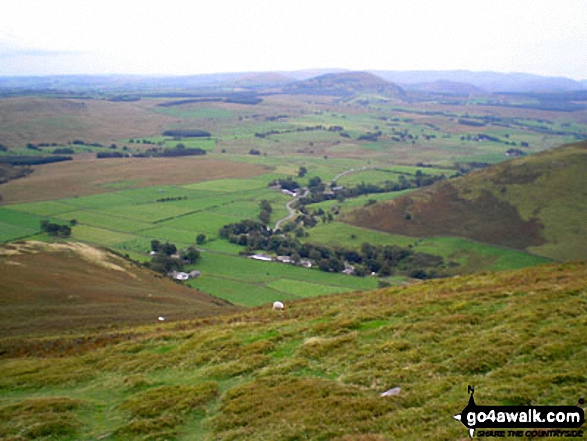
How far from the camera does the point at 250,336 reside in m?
31.5

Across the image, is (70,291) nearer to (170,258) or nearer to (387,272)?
(170,258)

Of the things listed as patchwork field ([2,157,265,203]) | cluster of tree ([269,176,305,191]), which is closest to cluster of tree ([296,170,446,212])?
cluster of tree ([269,176,305,191])

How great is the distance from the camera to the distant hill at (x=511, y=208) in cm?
11788

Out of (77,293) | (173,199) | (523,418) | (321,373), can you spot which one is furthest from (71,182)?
(523,418)

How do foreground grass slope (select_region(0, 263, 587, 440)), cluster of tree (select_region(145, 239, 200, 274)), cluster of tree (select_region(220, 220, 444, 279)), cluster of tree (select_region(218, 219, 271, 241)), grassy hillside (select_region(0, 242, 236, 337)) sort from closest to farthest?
foreground grass slope (select_region(0, 263, 587, 440))
grassy hillside (select_region(0, 242, 236, 337))
cluster of tree (select_region(145, 239, 200, 274))
cluster of tree (select_region(220, 220, 444, 279))
cluster of tree (select_region(218, 219, 271, 241))

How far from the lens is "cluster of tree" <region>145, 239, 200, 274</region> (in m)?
98.3

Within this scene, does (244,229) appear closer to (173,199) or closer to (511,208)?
(173,199)

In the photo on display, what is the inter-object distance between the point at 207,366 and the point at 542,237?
11102cm

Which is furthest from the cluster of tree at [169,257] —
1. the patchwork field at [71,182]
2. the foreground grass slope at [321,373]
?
the patchwork field at [71,182]

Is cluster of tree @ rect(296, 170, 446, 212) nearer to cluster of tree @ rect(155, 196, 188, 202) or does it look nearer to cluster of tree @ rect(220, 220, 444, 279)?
cluster of tree @ rect(155, 196, 188, 202)

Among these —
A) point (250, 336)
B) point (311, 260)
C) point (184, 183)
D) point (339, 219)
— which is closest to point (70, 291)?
point (250, 336)

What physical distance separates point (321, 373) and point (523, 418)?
10.0 meters

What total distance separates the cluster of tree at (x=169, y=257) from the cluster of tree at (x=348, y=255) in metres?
14.5

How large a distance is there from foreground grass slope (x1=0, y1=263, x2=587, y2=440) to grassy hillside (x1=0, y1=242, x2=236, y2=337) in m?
11.4
